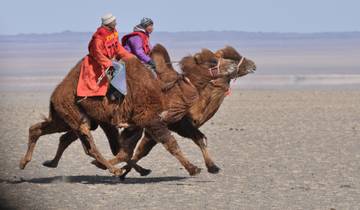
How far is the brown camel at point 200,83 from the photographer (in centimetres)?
887

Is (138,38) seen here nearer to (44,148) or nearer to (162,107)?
(162,107)

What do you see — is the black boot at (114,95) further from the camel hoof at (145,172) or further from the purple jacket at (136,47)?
the camel hoof at (145,172)

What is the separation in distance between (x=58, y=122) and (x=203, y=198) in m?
1.76

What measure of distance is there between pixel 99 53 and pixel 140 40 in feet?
3.19

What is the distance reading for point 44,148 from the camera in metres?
12.9

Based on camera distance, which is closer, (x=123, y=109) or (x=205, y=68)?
(x=123, y=109)

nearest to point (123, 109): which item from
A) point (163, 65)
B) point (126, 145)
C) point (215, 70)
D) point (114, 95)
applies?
point (114, 95)

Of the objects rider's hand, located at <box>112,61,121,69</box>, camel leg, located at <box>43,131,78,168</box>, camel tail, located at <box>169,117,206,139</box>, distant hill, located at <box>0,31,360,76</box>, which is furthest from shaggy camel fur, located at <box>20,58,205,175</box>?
camel tail, located at <box>169,117,206,139</box>

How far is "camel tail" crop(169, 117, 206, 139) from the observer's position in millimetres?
9133

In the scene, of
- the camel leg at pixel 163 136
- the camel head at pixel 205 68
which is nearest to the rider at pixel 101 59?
the camel leg at pixel 163 136

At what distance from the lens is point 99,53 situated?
320 inches

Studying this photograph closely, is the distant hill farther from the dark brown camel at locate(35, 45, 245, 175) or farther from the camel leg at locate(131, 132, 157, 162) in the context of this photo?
the camel leg at locate(131, 132, 157, 162)

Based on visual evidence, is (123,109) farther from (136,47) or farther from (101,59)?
(136,47)

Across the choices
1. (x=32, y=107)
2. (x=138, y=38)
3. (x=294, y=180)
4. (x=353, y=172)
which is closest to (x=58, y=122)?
(x=138, y=38)
